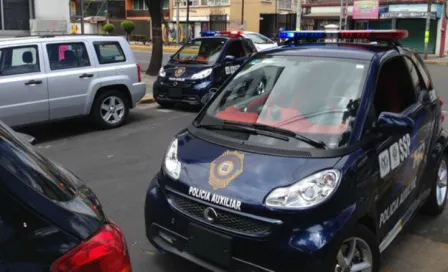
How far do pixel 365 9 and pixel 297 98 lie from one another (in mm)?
32374

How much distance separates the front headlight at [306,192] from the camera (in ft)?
9.53

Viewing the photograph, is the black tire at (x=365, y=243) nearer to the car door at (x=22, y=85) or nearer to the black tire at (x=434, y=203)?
the black tire at (x=434, y=203)

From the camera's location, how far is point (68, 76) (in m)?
7.98


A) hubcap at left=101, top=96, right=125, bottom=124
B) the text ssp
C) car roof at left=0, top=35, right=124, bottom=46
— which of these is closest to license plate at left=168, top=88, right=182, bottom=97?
hubcap at left=101, top=96, right=125, bottom=124

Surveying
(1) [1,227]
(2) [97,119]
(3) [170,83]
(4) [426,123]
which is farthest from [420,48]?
(1) [1,227]

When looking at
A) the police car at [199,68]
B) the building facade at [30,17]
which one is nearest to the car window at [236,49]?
the police car at [199,68]

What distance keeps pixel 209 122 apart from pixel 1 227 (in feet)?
8.04

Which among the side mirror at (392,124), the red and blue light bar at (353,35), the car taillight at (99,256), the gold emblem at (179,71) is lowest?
the car taillight at (99,256)

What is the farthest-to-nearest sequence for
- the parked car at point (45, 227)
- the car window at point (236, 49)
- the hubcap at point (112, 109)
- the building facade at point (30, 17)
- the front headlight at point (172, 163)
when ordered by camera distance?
the building facade at point (30, 17) → the car window at point (236, 49) → the hubcap at point (112, 109) → the front headlight at point (172, 163) → the parked car at point (45, 227)

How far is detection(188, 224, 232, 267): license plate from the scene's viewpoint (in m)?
2.95

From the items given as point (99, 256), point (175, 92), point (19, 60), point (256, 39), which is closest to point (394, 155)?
point (99, 256)

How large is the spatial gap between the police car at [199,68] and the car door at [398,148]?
5.93m

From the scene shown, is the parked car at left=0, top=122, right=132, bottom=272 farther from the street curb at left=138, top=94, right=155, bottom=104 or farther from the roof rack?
the street curb at left=138, top=94, right=155, bottom=104

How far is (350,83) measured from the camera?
3662 millimetres
